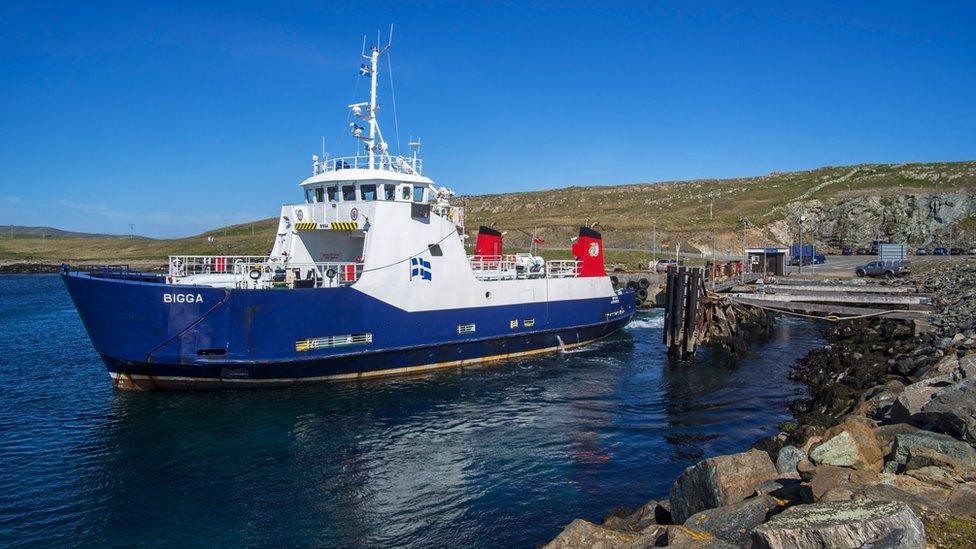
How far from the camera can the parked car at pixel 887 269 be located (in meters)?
42.4

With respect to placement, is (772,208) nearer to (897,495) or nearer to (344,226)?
(344,226)

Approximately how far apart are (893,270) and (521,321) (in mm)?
31598

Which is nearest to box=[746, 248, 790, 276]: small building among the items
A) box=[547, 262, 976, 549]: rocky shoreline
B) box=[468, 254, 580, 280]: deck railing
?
box=[468, 254, 580, 280]: deck railing

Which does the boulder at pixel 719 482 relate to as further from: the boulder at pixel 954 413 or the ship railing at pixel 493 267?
the ship railing at pixel 493 267

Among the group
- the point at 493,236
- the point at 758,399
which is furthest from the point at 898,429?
the point at 493,236

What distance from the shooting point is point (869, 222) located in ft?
240

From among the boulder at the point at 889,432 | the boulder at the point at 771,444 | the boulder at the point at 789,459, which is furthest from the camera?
the boulder at the point at 771,444

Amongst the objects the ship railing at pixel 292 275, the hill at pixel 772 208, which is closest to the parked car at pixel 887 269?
the hill at pixel 772 208

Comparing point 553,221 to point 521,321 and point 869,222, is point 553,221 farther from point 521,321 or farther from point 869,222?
point 521,321

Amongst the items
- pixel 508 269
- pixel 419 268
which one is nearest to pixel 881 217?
pixel 508 269

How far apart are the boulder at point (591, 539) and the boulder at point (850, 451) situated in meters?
2.85

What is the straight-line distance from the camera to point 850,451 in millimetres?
8602

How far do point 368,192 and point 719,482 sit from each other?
16.0 meters

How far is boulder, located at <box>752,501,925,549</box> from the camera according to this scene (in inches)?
217
